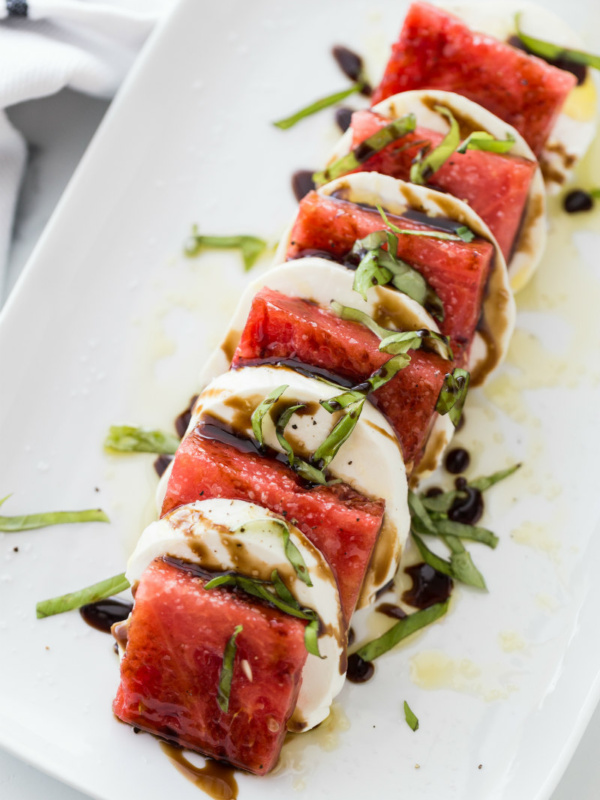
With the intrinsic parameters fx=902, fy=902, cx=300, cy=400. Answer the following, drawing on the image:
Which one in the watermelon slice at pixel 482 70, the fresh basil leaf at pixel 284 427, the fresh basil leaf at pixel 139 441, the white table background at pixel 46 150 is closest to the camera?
the fresh basil leaf at pixel 284 427

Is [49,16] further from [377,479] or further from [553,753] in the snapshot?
[553,753]

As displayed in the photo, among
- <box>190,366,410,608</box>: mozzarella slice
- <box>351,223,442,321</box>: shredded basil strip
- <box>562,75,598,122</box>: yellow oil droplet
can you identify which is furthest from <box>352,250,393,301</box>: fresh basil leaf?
<box>562,75,598,122</box>: yellow oil droplet

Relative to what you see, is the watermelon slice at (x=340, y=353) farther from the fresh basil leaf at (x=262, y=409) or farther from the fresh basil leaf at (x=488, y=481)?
the fresh basil leaf at (x=488, y=481)

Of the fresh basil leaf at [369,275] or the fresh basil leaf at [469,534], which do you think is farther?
the fresh basil leaf at [469,534]

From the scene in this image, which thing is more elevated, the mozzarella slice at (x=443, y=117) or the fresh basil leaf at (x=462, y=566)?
A: the mozzarella slice at (x=443, y=117)

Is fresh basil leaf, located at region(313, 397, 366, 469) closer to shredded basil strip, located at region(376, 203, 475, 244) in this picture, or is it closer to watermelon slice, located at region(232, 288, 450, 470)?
watermelon slice, located at region(232, 288, 450, 470)

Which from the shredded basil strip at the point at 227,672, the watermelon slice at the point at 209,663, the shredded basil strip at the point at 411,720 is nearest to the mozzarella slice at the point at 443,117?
the watermelon slice at the point at 209,663

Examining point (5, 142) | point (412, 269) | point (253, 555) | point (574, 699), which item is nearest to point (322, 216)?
point (412, 269)
